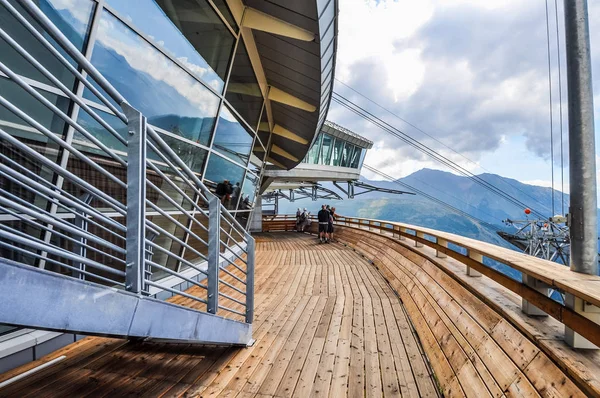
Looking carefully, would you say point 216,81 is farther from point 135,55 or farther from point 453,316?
point 453,316

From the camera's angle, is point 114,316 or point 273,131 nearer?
point 114,316

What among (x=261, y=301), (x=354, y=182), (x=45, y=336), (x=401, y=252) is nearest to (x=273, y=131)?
(x=401, y=252)

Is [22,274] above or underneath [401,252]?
above

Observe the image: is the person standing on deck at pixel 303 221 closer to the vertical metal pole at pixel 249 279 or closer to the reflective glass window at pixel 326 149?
the reflective glass window at pixel 326 149

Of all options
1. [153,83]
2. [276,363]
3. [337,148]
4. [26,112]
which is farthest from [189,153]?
[337,148]

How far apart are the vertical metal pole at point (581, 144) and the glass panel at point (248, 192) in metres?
7.84

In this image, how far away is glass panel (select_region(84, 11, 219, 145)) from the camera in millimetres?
3830

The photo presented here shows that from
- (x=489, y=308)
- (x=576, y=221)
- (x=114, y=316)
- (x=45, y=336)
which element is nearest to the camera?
(x=114, y=316)

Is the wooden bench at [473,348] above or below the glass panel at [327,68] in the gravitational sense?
below

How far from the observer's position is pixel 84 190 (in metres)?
3.30

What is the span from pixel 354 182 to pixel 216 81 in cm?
2463

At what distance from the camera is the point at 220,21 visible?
6.21 m

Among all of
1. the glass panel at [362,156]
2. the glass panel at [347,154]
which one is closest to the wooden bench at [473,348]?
the glass panel at [347,154]

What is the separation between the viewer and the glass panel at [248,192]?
9.70m
